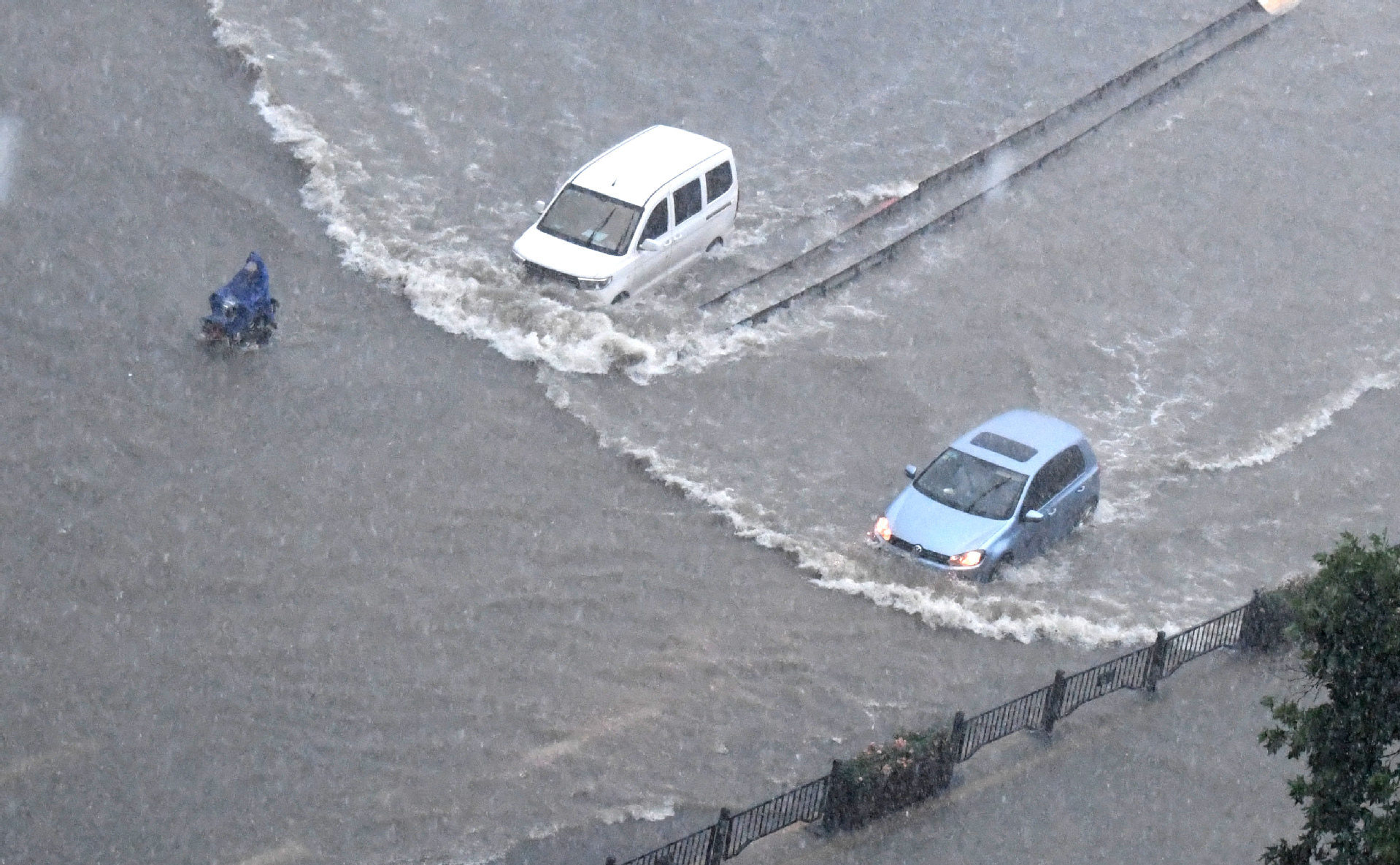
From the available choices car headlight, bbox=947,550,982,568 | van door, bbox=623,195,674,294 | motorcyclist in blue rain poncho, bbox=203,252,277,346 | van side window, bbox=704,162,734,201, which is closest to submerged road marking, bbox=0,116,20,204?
motorcyclist in blue rain poncho, bbox=203,252,277,346

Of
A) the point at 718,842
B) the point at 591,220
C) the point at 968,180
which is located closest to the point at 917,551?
the point at 718,842

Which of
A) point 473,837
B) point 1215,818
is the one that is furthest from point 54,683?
point 1215,818

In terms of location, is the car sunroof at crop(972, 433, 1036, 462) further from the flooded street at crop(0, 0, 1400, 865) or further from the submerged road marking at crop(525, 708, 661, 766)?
the submerged road marking at crop(525, 708, 661, 766)

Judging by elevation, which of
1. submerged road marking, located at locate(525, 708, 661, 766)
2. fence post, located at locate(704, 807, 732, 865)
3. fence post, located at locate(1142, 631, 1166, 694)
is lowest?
fence post, located at locate(704, 807, 732, 865)

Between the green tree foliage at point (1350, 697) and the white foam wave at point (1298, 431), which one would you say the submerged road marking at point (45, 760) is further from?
the white foam wave at point (1298, 431)

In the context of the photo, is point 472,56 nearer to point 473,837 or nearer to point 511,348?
point 511,348

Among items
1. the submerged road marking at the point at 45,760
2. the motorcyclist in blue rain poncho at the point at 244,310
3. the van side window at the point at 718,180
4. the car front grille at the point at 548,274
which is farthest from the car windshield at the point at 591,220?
the submerged road marking at the point at 45,760
